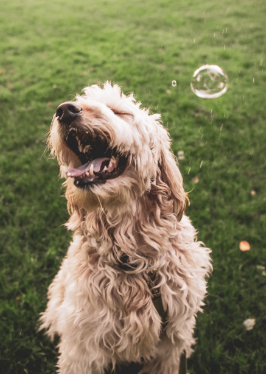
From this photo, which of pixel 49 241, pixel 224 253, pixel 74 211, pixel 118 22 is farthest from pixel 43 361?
pixel 118 22

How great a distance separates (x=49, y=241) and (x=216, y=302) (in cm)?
203

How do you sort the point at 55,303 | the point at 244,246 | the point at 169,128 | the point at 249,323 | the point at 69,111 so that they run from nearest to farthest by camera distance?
the point at 69,111, the point at 55,303, the point at 249,323, the point at 244,246, the point at 169,128

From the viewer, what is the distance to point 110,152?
1.79 m

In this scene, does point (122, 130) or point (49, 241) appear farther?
point (49, 241)

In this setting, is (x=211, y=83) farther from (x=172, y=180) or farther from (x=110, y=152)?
(x=110, y=152)

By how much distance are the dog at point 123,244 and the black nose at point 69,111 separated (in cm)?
8

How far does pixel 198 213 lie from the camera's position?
353 cm

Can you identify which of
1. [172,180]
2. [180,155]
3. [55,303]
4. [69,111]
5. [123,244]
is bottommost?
[55,303]

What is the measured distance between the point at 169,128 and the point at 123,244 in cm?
310

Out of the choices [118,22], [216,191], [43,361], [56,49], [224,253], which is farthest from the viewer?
[118,22]

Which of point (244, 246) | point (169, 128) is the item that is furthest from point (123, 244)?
point (169, 128)

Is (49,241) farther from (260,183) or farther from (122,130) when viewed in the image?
(260,183)

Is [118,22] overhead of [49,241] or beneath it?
overhead

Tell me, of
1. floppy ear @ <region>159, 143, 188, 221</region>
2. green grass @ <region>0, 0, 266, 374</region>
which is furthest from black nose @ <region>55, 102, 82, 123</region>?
green grass @ <region>0, 0, 266, 374</region>
